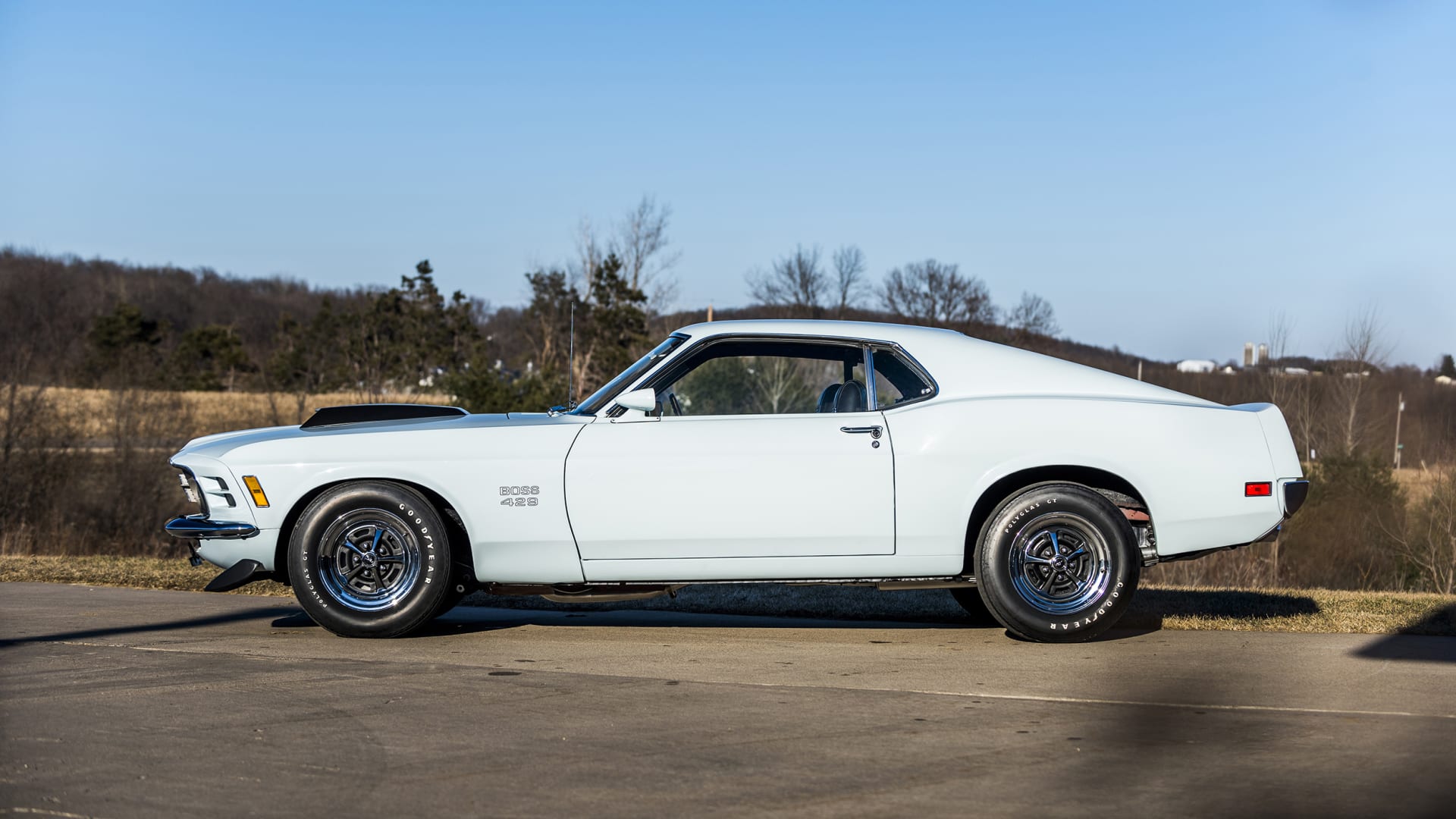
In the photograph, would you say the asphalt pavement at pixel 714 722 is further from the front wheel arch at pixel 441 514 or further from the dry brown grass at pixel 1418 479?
the dry brown grass at pixel 1418 479

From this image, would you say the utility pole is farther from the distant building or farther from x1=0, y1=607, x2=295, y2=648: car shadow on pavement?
x1=0, y1=607, x2=295, y2=648: car shadow on pavement

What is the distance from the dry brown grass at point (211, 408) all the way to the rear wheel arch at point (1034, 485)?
1436 cm

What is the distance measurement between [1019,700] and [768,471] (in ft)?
5.94

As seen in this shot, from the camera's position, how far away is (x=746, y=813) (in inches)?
142

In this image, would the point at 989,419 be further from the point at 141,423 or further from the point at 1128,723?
the point at 141,423

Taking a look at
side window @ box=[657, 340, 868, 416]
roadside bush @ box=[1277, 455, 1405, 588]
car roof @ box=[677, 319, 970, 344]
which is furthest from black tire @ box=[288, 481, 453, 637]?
roadside bush @ box=[1277, 455, 1405, 588]

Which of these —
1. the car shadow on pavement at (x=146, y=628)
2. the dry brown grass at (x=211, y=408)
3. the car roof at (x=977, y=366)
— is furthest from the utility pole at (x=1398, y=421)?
the car shadow on pavement at (x=146, y=628)

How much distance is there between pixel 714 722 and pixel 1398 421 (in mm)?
37573

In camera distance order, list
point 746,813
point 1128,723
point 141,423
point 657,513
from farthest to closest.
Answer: point 141,423 → point 657,513 → point 1128,723 → point 746,813

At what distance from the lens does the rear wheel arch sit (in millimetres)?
6617

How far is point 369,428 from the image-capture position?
6.83 meters

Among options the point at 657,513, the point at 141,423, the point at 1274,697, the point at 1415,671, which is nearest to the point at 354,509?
the point at 657,513

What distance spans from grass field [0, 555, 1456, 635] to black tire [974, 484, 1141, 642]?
34.6 inches

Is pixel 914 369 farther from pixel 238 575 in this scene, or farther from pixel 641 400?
pixel 238 575
